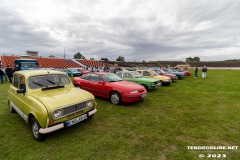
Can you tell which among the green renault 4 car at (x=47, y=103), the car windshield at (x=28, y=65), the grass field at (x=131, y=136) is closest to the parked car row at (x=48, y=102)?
the green renault 4 car at (x=47, y=103)

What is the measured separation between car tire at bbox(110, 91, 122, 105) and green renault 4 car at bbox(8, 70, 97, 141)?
6.85 ft

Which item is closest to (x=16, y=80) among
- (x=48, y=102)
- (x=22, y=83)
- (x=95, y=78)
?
(x=22, y=83)

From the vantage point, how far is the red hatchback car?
584 centimetres

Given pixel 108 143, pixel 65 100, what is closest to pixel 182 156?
pixel 108 143

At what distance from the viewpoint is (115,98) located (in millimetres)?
6180

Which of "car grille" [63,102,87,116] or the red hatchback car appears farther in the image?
the red hatchback car

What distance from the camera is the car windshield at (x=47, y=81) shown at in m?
3.90

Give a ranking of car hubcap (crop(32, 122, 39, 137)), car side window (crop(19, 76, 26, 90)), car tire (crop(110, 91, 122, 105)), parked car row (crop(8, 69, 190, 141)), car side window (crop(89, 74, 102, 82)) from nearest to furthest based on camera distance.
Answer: parked car row (crop(8, 69, 190, 141)) → car hubcap (crop(32, 122, 39, 137)) → car side window (crop(19, 76, 26, 90)) → car tire (crop(110, 91, 122, 105)) → car side window (crop(89, 74, 102, 82))

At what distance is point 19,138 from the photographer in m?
3.47

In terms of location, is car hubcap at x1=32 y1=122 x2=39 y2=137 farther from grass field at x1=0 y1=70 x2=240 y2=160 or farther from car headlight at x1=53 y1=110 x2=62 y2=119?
car headlight at x1=53 y1=110 x2=62 y2=119

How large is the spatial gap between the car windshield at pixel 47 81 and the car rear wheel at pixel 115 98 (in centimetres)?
231

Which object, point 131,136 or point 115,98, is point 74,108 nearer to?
point 131,136

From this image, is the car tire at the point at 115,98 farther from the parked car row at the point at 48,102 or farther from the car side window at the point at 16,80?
the car side window at the point at 16,80

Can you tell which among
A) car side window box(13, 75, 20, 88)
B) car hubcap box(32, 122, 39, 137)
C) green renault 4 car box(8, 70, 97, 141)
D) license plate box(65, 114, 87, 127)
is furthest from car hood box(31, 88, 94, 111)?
car side window box(13, 75, 20, 88)
